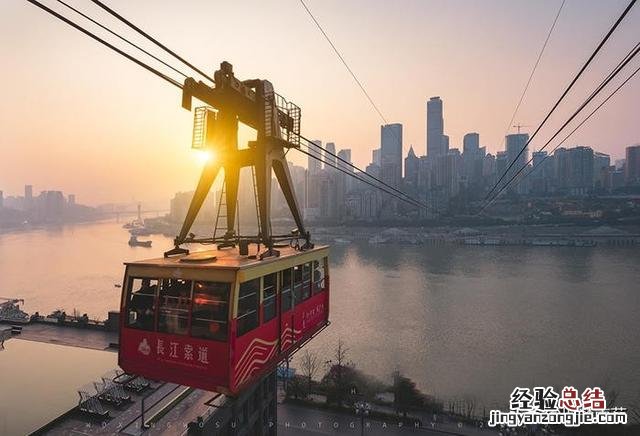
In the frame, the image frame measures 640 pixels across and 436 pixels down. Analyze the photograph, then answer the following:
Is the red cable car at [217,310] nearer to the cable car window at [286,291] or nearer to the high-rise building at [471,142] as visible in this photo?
the cable car window at [286,291]

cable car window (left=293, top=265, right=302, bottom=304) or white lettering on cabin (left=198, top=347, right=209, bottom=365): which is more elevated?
cable car window (left=293, top=265, right=302, bottom=304)

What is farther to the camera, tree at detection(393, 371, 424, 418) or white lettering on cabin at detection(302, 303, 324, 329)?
tree at detection(393, 371, 424, 418)

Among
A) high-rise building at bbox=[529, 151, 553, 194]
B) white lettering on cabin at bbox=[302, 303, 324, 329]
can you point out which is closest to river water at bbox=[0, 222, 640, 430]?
white lettering on cabin at bbox=[302, 303, 324, 329]

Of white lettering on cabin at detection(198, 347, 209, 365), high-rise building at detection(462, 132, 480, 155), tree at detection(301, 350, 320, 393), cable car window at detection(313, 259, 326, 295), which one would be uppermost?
high-rise building at detection(462, 132, 480, 155)

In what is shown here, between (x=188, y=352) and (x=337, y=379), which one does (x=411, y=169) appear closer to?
(x=337, y=379)

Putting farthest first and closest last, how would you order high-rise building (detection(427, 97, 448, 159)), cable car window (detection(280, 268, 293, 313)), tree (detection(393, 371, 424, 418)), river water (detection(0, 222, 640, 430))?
1. high-rise building (detection(427, 97, 448, 159))
2. river water (detection(0, 222, 640, 430))
3. tree (detection(393, 371, 424, 418))
4. cable car window (detection(280, 268, 293, 313))

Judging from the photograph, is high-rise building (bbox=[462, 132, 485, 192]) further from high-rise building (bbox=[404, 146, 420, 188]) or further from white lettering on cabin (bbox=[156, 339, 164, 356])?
white lettering on cabin (bbox=[156, 339, 164, 356])

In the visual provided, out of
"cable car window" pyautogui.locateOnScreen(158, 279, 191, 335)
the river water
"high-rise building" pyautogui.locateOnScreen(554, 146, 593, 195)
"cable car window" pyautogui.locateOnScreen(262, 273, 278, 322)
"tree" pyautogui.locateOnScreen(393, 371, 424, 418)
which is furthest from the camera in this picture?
"high-rise building" pyautogui.locateOnScreen(554, 146, 593, 195)
